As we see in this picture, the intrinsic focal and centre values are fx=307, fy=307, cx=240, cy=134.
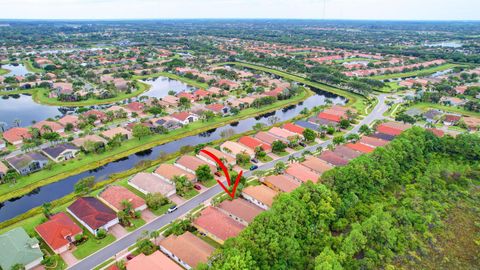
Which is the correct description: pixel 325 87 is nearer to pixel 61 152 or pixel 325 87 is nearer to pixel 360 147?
pixel 360 147

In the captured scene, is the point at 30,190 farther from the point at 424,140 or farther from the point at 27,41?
the point at 27,41

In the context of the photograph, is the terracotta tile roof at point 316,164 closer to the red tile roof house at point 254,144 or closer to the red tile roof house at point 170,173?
the red tile roof house at point 254,144

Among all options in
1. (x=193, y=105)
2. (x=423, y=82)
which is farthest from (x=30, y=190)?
(x=423, y=82)

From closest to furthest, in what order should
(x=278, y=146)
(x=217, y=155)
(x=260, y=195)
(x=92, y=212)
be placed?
(x=92, y=212), (x=260, y=195), (x=217, y=155), (x=278, y=146)

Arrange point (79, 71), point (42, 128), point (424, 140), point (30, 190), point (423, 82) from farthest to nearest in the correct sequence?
point (79, 71)
point (423, 82)
point (42, 128)
point (424, 140)
point (30, 190)

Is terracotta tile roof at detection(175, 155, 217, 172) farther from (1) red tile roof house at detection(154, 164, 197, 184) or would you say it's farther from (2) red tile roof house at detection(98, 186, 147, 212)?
(2) red tile roof house at detection(98, 186, 147, 212)

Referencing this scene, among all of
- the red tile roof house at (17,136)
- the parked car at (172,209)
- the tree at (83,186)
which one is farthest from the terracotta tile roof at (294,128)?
the red tile roof house at (17,136)

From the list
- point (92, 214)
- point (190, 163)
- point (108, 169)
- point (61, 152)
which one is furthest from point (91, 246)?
point (61, 152)
